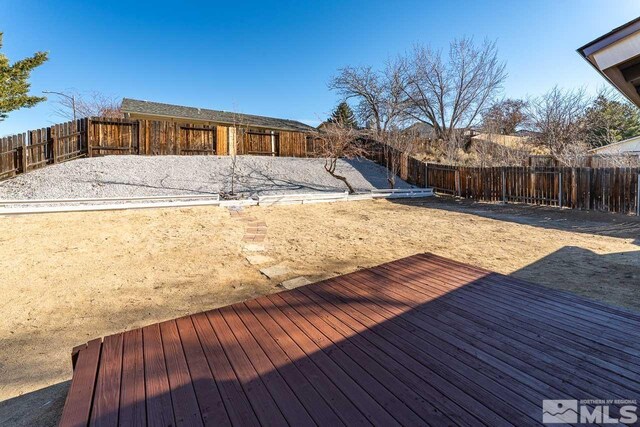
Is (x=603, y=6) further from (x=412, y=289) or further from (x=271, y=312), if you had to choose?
(x=271, y=312)

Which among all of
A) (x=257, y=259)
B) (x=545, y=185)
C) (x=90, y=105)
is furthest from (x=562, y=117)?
(x=90, y=105)

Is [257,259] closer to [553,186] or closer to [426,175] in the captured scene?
[553,186]

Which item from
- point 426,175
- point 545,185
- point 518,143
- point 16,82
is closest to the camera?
point 545,185

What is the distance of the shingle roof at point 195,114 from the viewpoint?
65.0ft

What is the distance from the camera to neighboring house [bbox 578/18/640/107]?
2.77 metres

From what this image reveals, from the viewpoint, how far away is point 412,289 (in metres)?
2.87

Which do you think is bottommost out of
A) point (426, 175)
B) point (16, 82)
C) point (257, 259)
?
point (257, 259)

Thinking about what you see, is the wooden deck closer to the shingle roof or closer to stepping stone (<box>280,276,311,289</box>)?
stepping stone (<box>280,276,311,289</box>)

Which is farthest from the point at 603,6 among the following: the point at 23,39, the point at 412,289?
the point at 23,39

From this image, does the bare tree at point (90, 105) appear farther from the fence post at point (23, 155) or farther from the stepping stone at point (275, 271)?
the stepping stone at point (275, 271)

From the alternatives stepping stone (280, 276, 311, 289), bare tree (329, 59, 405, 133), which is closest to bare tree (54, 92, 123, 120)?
bare tree (329, 59, 405, 133)

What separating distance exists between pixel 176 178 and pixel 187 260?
6.99 metres

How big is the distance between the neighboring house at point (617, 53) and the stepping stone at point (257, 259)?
16.0 ft

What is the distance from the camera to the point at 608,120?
15867mm
